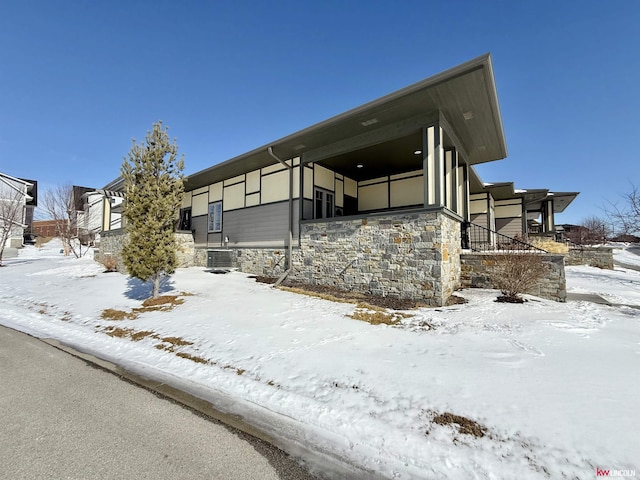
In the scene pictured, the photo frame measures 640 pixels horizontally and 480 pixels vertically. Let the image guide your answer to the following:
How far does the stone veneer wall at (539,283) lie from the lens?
7.38 metres

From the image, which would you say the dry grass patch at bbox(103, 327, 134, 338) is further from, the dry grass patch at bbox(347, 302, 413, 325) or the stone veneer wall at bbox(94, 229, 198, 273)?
the stone veneer wall at bbox(94, 229, 198, 273)

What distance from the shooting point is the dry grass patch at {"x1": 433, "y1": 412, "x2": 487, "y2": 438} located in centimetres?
241

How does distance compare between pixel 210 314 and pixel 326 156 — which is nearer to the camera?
pixel 210 314

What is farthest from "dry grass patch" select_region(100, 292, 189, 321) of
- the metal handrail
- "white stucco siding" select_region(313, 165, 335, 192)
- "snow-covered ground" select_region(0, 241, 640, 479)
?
the metal handrail

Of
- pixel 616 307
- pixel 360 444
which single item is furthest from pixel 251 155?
pixel 616 307

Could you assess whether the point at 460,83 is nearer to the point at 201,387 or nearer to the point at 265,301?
the point at 265,301

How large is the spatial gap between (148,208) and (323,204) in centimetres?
612

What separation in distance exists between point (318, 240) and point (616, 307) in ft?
25.9

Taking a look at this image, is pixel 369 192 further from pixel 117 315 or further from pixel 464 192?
pixel 117 315

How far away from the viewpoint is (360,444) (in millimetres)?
2332

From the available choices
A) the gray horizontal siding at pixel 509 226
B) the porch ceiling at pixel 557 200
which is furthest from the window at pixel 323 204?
the porch ceiling at pixel 557 200

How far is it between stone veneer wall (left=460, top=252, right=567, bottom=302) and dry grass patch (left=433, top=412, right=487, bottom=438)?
6.88 m

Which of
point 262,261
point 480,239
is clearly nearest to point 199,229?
point 262,261

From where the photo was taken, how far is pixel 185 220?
1622 cm
